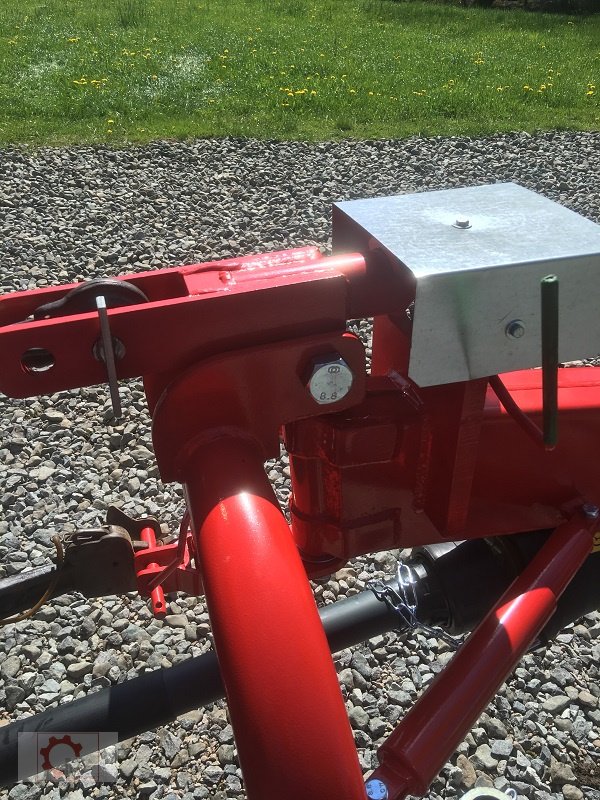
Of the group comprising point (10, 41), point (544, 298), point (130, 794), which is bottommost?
point (130, 794)

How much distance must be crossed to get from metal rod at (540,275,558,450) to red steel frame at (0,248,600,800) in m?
0.10

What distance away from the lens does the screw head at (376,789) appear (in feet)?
2.83

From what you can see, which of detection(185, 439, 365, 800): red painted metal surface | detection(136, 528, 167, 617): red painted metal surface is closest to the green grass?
detection(136, 528, 167, 617): red painted metal surface

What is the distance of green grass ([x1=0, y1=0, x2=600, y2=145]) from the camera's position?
22.9 feet

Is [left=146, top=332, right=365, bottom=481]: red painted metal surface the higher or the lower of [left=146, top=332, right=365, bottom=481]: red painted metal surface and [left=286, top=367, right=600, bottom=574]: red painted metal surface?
the higher

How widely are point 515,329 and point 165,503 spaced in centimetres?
212

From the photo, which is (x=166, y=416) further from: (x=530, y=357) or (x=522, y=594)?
(x=522, y=594)

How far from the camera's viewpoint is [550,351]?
0.85 m

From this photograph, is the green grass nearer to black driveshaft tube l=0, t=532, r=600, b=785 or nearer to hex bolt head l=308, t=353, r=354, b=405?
black driveshaft tube l=0, t=532, r=600, b=785

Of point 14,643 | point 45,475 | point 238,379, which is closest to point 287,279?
point 238,379

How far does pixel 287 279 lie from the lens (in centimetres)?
87

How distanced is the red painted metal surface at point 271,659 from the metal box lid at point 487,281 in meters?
0.27

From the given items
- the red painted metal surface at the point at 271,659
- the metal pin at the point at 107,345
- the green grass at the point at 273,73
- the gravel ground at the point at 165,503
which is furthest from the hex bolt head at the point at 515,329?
the green grass at the point at 273,73

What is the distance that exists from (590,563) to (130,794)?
4.39ft
